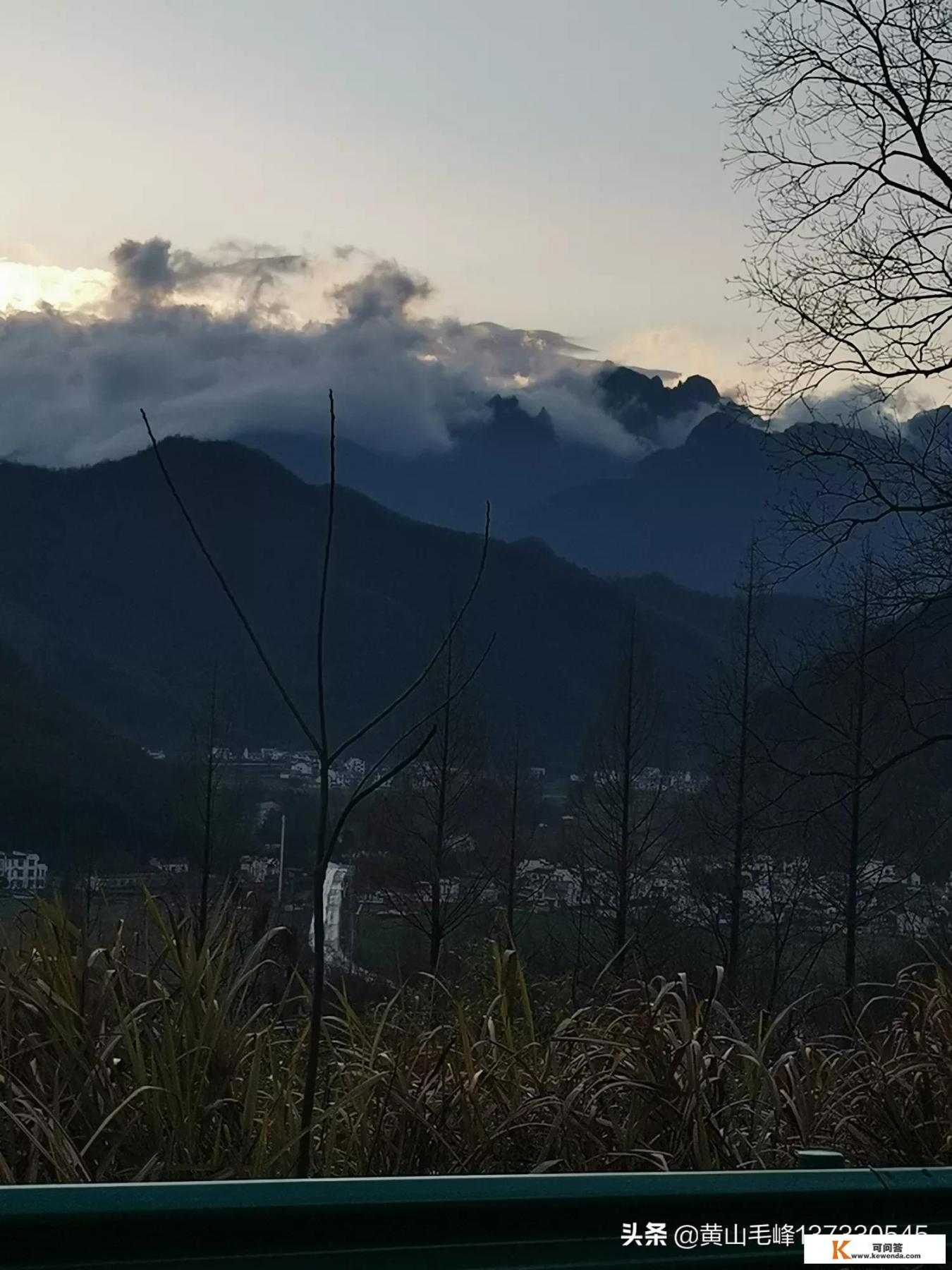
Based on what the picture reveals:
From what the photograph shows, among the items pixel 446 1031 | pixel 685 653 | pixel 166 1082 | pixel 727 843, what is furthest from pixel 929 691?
pixel 685 653

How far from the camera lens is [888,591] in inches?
348

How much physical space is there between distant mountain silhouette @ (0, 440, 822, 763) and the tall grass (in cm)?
5696

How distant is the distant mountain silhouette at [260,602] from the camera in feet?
288

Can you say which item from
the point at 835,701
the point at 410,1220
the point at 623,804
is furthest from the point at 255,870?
the point at 623,804

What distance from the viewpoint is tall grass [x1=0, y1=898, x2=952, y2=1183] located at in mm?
2951

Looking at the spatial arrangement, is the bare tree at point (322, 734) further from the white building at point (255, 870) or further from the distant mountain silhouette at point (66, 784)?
the distant mountain silhouette at point (66, 784)

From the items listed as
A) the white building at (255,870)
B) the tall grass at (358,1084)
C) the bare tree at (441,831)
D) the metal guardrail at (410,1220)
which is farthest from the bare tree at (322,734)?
the bare tree at (441,831)

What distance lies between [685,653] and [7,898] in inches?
3580

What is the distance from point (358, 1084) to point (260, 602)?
6538cm

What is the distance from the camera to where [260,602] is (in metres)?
67.6

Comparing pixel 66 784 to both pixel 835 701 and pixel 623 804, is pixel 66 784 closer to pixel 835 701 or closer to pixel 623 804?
pixel 623 804

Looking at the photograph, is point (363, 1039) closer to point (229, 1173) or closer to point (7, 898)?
point (229, 1173)

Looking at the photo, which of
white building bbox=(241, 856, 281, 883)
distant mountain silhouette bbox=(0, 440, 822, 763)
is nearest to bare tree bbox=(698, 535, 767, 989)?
white building bbox=(241, 856, 281, 883)

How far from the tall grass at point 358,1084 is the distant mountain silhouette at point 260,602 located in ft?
187
